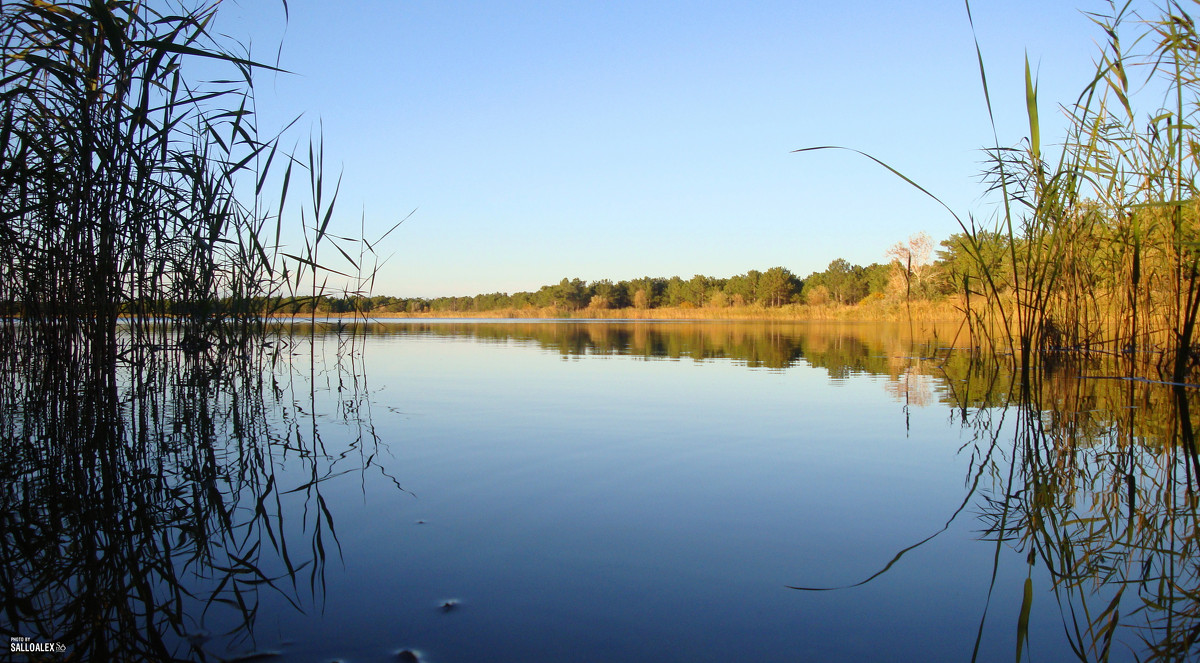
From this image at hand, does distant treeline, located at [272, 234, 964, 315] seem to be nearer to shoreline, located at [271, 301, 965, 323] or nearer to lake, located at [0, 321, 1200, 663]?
shoreline, located at [271, 301, 965, 323]

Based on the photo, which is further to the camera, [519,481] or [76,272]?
[76,272]

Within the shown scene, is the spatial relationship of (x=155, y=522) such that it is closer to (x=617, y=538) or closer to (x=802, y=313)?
(x=617, y=538)

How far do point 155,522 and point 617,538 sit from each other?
1.21 m

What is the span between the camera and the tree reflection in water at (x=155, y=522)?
3.90 ft

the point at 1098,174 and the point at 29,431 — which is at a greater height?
the point at 1098,174

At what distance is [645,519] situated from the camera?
1794mm

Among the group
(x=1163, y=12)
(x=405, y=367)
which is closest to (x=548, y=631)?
(x=1163, y=12)

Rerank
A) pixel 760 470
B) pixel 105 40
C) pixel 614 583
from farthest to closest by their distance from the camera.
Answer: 1. pixel 105 40
2. pixel 760 470
3. pixel 614 583

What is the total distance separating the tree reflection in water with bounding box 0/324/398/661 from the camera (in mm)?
1188

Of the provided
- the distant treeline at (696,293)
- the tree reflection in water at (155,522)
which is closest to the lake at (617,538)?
the tree reflection in water at (155,522)

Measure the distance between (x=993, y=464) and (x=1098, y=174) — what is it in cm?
289

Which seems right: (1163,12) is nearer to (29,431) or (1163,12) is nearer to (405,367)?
(29,431)

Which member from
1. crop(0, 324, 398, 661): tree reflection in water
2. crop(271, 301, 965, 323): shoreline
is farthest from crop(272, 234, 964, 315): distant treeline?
crop(0, 324, 398, 661): tree reflection in water

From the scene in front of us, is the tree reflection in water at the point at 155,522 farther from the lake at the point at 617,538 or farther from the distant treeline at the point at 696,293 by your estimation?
the distant treeline at the point at 696,293
